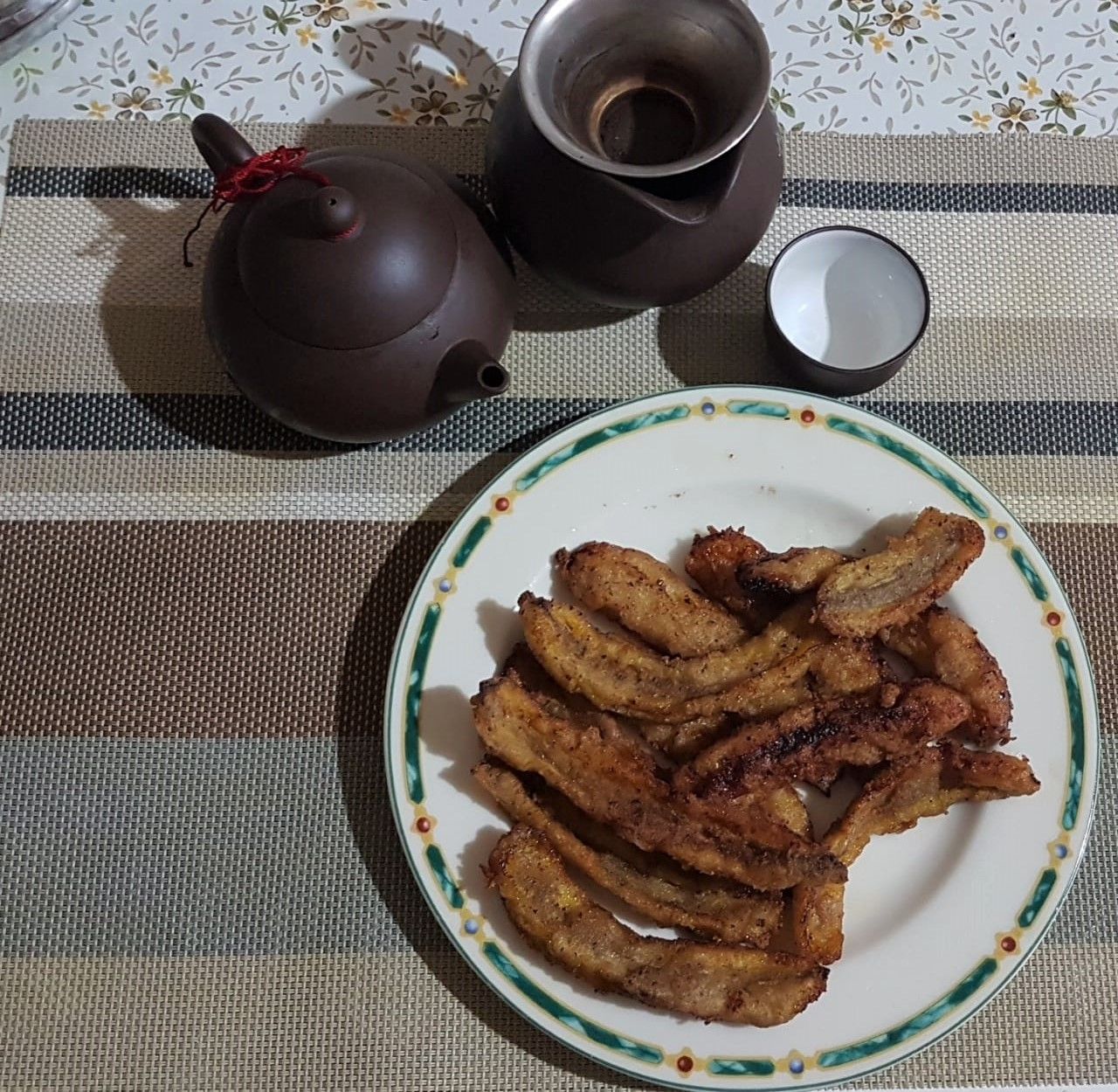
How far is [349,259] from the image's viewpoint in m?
1.09

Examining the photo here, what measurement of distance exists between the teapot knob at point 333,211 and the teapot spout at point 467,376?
184 mm

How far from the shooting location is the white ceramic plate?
118 cm

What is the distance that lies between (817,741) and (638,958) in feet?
1.06

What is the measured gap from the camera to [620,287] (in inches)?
49.1

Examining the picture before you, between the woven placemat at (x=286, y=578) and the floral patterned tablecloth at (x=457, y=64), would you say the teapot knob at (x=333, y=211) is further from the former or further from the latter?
the floral patterned tablecloth at (x=457, y=64)

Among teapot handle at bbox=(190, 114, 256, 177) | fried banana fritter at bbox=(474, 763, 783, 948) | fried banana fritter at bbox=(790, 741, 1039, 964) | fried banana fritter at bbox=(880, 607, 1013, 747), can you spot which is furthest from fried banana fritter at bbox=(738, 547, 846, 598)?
teapot handle at bbox=(190, 114, 256, 177)

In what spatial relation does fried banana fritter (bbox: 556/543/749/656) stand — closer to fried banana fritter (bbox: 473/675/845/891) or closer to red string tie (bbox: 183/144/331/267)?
fried banana fritter (bbox: 473/675/845/891)

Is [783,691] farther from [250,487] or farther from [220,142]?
[220,142]

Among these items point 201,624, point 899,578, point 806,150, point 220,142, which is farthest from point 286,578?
point 806,150

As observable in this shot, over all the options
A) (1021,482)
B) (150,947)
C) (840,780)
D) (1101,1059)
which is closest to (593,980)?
(840,780)

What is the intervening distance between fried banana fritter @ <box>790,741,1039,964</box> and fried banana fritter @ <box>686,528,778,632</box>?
0.24 meters

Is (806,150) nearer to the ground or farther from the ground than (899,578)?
farther from the ground

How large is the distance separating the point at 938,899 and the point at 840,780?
18 cm

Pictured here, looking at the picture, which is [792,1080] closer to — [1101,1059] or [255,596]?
[1101,1059]
